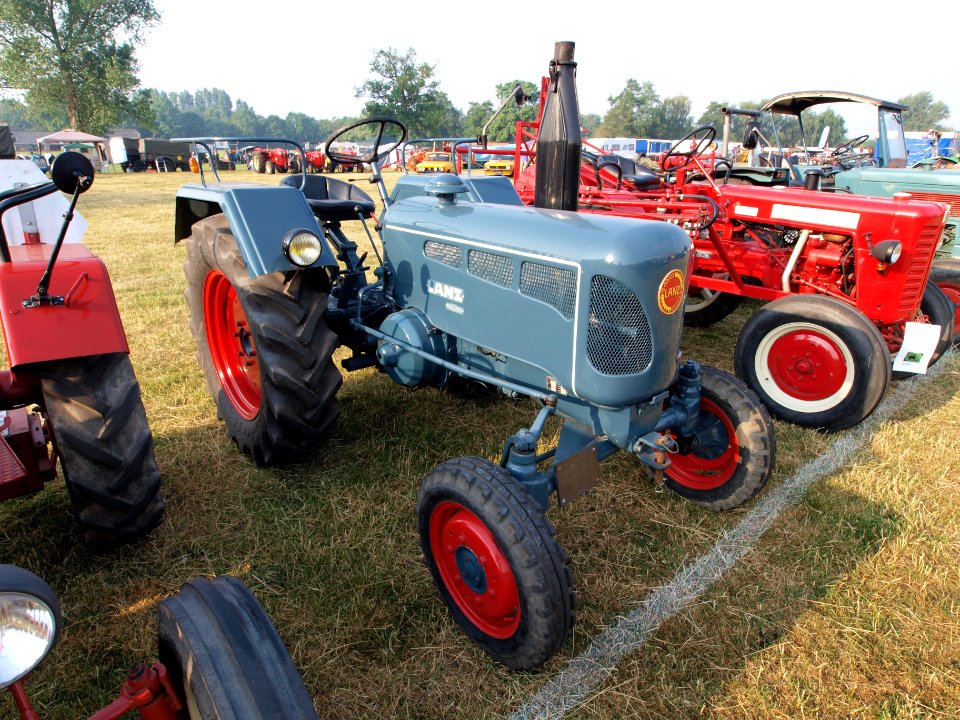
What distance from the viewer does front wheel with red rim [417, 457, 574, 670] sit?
164 centimetres

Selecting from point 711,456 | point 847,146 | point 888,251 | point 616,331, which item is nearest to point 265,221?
point 616,331

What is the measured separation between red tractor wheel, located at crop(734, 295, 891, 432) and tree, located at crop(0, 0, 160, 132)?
41320 mm

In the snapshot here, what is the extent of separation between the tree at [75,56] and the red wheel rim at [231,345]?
3988 cm

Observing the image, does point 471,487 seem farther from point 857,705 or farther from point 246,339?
point 246,339

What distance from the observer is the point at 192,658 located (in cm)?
107

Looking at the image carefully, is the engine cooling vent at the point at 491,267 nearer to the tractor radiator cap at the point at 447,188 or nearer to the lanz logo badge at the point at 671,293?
the tractor radiator cap at the point at 447,188

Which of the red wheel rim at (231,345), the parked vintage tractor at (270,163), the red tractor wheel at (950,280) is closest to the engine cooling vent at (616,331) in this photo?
the red wheel rim at (231,345)

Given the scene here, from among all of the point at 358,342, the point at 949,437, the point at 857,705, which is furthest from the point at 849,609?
the point at 358,342

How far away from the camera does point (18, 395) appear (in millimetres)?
2033

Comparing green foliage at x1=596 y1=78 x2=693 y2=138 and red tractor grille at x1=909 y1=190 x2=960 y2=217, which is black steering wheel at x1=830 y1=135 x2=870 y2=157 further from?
green foliage at x1=596 y1=78 x2=693 y2=138

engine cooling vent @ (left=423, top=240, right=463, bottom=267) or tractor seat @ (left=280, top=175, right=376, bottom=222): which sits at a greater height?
tractor seat @ (left=280, top=175, right=376, bottom=222)

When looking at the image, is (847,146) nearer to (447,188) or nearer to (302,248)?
(447,188)

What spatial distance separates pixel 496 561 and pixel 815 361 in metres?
2.46

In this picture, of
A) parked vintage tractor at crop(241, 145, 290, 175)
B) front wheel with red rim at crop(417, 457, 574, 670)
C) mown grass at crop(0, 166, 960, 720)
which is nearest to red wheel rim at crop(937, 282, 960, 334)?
mown grass at crop(0, 166, 960, 720)
